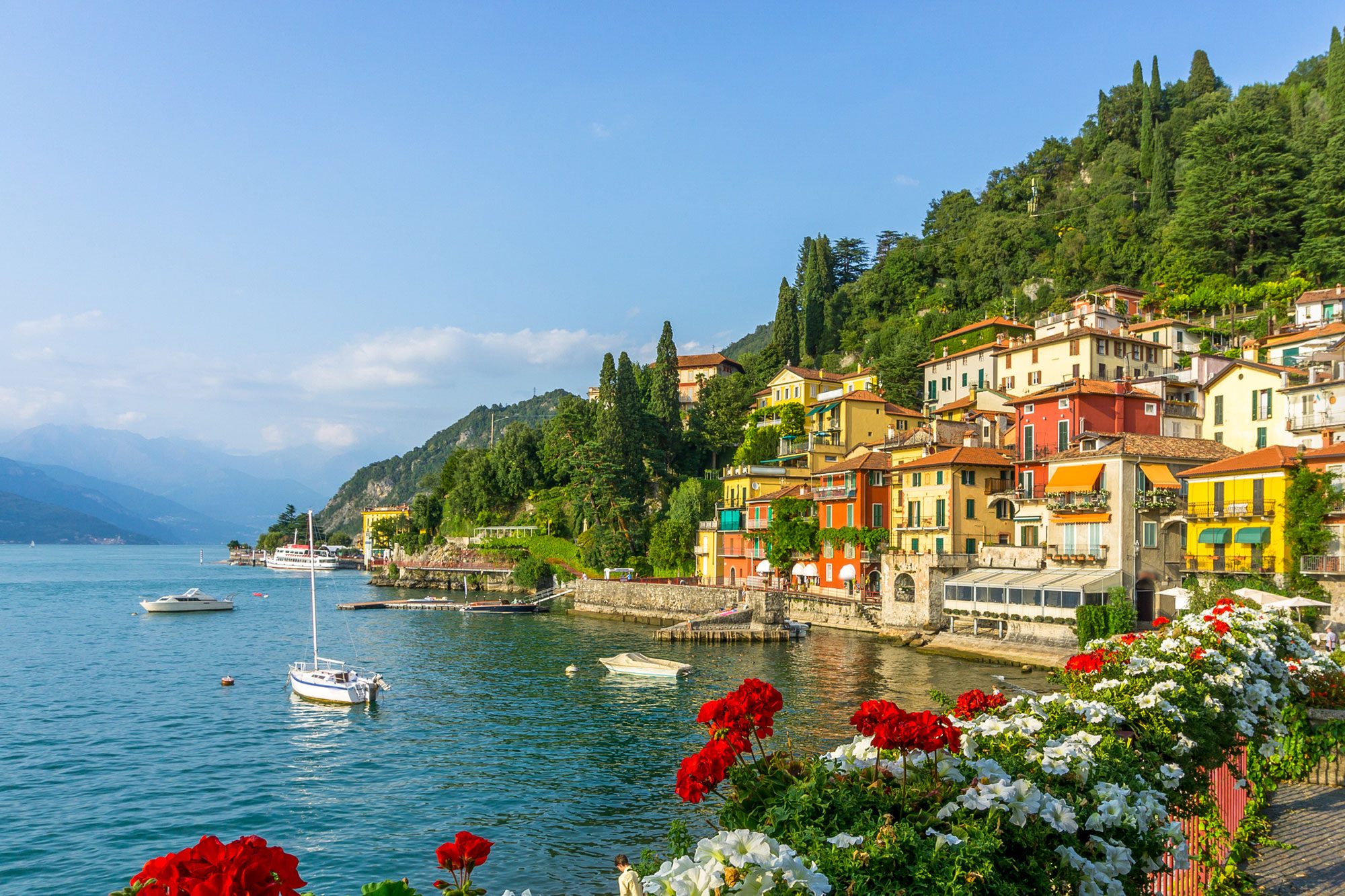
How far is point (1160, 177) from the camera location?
8331 centimetres

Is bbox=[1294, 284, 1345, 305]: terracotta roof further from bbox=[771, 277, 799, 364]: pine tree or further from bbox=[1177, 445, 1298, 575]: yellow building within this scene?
bbox=[771, 277, 799, 364]: pine tree

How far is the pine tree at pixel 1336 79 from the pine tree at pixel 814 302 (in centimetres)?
4928

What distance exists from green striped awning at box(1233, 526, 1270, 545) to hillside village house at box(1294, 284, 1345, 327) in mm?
25665

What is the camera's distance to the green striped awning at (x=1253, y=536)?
35875 millimetres

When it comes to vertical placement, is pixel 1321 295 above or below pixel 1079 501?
above

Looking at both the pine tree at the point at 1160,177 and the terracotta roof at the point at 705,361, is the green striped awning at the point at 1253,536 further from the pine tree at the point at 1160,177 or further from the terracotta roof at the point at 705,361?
the terracotta roof at the point at 705,361

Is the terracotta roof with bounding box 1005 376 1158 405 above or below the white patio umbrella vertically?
above

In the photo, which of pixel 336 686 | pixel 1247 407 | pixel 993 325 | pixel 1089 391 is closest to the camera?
pixel 336 686

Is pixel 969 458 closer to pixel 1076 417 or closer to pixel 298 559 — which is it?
pixel 1076 417

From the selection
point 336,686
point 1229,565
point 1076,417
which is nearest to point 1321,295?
point 1076,417

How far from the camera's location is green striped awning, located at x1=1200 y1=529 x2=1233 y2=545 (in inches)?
1465

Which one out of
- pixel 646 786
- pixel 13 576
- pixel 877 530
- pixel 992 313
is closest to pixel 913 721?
pixel 646 786

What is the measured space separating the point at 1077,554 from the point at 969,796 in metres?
40.4

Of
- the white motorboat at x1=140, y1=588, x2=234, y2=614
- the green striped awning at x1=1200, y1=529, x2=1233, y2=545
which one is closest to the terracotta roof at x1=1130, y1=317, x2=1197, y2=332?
the green striped awning at x1=1200, y1=529, x2=1233, y2=545
